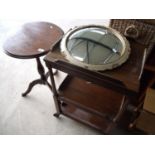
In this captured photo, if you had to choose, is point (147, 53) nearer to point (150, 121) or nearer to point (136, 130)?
point (150, 121)

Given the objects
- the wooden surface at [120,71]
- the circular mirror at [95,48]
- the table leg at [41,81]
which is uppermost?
the circular mirror at [95,48]

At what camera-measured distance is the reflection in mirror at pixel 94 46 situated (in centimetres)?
103

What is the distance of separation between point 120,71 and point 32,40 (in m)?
0.62

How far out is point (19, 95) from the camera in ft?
5.64

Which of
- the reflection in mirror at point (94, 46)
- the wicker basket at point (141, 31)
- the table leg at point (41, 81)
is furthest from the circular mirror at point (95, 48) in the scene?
the table leg at point (41, 81)

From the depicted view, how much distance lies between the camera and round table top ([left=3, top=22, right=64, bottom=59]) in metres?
1.24

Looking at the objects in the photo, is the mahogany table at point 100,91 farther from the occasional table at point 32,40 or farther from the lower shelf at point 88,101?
the occasional table at point 32,40

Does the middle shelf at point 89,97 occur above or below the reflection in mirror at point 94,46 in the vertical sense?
below

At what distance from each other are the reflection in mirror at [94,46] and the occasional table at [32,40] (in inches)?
5.5

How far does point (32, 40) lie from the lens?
1321 millimetres

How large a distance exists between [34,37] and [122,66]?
62cm

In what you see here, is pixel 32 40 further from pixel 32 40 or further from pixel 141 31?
pixel 141 31
